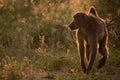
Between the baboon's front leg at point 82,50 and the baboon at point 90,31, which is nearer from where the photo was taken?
the baboon at point 90,31

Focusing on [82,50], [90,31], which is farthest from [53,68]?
[90,31]

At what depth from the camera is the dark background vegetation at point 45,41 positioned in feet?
23.3

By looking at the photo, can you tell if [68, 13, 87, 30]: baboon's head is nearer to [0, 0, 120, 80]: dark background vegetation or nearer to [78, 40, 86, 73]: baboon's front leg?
[78, 40, 86, 73]: baboon's front leg

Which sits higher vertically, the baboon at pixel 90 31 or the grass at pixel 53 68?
the baboon at pixel 90 31

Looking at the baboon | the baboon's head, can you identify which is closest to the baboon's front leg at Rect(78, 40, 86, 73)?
the baboon

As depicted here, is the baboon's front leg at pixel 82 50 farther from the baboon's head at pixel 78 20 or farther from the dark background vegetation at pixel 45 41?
the baboon's head at pixel 78 20

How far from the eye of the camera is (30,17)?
1042 centimetres

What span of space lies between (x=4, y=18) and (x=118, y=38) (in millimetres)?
3019

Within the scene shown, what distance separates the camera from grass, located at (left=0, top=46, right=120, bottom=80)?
667 centimetres

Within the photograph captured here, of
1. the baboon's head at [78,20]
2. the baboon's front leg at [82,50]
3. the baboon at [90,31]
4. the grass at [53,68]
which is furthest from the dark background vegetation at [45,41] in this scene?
the baboon's head at [78,20]

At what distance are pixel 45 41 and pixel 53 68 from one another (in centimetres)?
158

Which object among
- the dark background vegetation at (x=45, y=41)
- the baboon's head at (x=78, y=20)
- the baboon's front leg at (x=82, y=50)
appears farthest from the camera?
the dark background vegetation at (x=45, y=41)

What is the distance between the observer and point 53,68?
788 cm

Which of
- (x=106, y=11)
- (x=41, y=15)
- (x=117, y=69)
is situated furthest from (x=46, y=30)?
(x=117, y=69)
